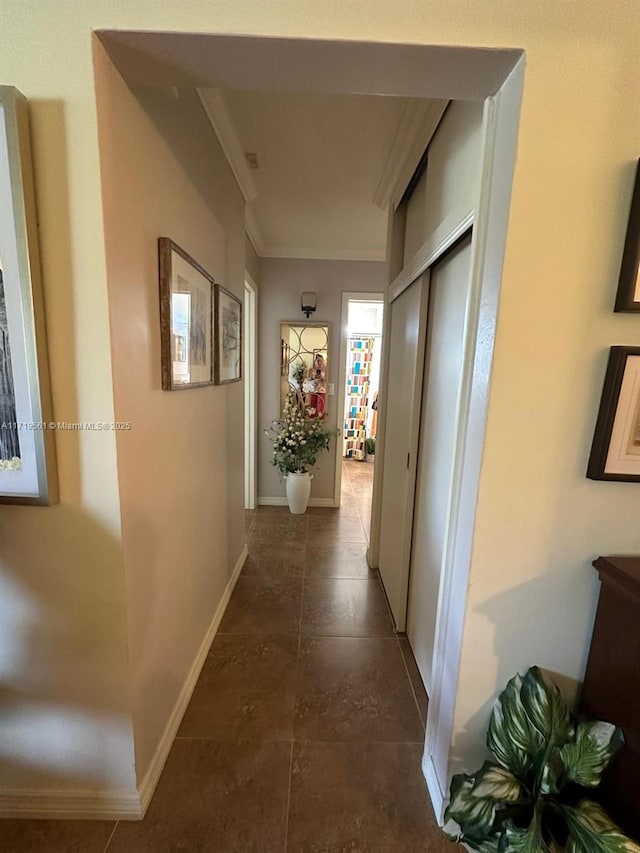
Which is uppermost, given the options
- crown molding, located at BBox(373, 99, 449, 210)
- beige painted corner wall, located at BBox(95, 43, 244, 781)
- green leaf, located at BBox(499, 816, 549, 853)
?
crown molding, located at BBox(373, 99, 449, 210)

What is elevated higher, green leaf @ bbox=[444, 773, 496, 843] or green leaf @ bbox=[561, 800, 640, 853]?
green leaf @ bbox=[561, 800, 640, 853]

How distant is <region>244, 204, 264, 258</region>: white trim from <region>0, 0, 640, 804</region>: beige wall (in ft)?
6.17

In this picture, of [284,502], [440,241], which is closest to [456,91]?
[440,241]

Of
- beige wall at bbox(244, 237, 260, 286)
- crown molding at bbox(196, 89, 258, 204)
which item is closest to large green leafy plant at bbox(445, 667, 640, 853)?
crown molding at bbox(196, 89, 258, 204)

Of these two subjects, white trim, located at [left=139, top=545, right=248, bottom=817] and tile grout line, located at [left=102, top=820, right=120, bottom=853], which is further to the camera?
white trim, located at [left=139, top=545, right=248, bottom=817]

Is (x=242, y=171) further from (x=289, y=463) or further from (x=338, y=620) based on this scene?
(x=338, y=620)

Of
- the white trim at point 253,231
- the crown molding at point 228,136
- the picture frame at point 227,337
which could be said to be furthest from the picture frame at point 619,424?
→ the white trim at point 253,231

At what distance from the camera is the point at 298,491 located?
3.62 m

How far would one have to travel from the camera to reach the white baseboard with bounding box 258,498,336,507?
12.8 ft

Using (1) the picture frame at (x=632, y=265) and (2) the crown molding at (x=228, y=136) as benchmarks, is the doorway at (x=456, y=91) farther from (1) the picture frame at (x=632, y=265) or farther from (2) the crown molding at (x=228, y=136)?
(2) the crown molding at (x=228, y=136)

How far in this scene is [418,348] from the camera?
1.80 meters

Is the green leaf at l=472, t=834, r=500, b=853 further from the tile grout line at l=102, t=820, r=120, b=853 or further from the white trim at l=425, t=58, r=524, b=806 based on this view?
the tile grout line at l=102, t=820, r=120, b=853

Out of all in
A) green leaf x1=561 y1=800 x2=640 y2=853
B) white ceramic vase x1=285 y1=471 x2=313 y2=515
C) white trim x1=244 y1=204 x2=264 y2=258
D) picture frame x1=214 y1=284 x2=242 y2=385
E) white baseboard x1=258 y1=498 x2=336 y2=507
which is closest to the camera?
green leaf x1=561 y1=800 x2=640 y2=853

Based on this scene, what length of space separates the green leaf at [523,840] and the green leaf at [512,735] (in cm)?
10
